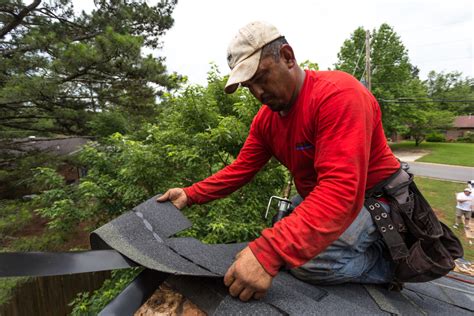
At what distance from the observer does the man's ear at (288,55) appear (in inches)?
46.2

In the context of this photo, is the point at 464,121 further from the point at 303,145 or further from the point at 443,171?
the point at 303,145

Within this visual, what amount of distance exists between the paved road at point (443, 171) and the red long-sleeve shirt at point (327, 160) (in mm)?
21310

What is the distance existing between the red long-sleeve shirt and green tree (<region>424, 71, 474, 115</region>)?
52.5m

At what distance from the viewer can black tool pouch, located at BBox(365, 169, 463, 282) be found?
1.22 metres

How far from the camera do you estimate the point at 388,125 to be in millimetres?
27266

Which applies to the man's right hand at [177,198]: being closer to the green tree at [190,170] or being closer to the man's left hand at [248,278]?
the man's left hand at [248,278]

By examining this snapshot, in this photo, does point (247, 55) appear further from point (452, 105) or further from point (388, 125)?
point (452, 105)

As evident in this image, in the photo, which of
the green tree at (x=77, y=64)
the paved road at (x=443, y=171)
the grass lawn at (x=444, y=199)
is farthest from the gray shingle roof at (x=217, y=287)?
the paved road at (x=443, y=171)

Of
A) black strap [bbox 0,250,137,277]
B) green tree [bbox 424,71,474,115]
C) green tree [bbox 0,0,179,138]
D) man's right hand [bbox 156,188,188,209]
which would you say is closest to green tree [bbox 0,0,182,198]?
green tree [bbox 0,0,179,138]

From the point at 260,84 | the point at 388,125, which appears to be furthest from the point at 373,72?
the point at 260,84

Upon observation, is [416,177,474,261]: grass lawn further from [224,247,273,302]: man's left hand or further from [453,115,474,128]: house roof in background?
[453,115,474,128]: house roof in background

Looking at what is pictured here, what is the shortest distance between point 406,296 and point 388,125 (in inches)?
1198

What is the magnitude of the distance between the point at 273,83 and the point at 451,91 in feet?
191

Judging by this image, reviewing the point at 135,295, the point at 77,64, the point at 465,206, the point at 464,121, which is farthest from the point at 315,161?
the point at 464,121
